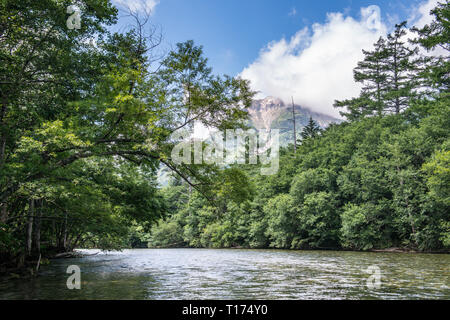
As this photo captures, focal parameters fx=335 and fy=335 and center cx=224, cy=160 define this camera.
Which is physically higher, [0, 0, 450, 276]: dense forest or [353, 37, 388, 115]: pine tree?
[353, 37, 388, 115]: pine tree

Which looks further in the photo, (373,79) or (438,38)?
(373,79)

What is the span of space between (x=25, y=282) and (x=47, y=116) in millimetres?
6553

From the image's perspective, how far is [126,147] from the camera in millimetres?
12414

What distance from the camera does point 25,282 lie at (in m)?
12.9

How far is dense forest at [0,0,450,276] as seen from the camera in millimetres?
10602

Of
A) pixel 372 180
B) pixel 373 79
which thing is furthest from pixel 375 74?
pixel 372 180

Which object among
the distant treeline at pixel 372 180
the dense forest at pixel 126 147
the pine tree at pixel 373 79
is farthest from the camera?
the pine tree at pixel 373 79

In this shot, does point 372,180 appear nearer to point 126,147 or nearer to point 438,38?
point 438,38

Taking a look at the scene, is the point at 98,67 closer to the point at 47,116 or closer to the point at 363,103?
the point at 47,116

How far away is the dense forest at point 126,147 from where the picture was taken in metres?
10.6

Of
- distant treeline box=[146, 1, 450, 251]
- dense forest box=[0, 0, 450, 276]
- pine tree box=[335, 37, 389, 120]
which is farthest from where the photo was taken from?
pine tree box=[335, 37, 389, 120]

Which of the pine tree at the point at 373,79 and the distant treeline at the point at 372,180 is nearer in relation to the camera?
the distant treeline at the point at 372,180

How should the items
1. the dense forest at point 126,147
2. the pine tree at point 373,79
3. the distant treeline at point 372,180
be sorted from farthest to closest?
the pine tree at point 373,79, the distant treeline at point 372,180, the dense forest at point 126,147
